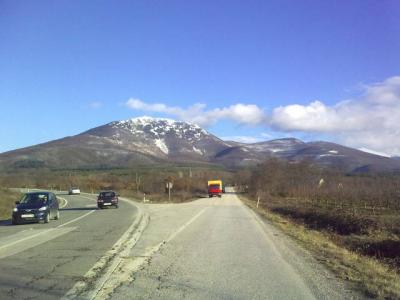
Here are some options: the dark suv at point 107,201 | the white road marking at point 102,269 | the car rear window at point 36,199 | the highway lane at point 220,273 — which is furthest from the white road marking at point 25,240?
the dark suv at point 107,201

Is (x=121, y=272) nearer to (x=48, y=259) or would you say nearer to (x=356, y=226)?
(x=48, y=259)

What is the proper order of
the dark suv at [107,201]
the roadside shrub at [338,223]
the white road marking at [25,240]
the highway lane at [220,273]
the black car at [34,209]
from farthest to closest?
the dark suv at [107,201], the roadside shrub at [338,223], the black car at [34,209], the white road marking at [25,240], the highway lane at [220,273]

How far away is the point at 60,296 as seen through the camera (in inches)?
342

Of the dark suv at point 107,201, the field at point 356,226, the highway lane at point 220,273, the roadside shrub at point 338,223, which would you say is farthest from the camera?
the dark suv at point 107,201

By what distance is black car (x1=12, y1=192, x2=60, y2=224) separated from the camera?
2695cm

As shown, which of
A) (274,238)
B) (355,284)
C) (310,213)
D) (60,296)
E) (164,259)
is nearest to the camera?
(60,296)

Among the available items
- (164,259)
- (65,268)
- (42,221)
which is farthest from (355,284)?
(42,221)

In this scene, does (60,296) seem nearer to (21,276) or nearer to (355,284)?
(21,276)

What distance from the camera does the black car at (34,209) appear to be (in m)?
27.0

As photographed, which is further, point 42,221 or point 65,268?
point 42,221

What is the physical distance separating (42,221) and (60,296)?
19.6 metres

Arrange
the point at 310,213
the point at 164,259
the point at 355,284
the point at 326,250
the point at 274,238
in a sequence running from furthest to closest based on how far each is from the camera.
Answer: the point at 310,213 < the point at 274,238 < the point at 326,250 < the point at 164,259 < the point at 355,284

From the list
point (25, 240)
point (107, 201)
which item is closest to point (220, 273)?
point (25, 240)

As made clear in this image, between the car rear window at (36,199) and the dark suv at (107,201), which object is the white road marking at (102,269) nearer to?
the car rear window at (36,199)
